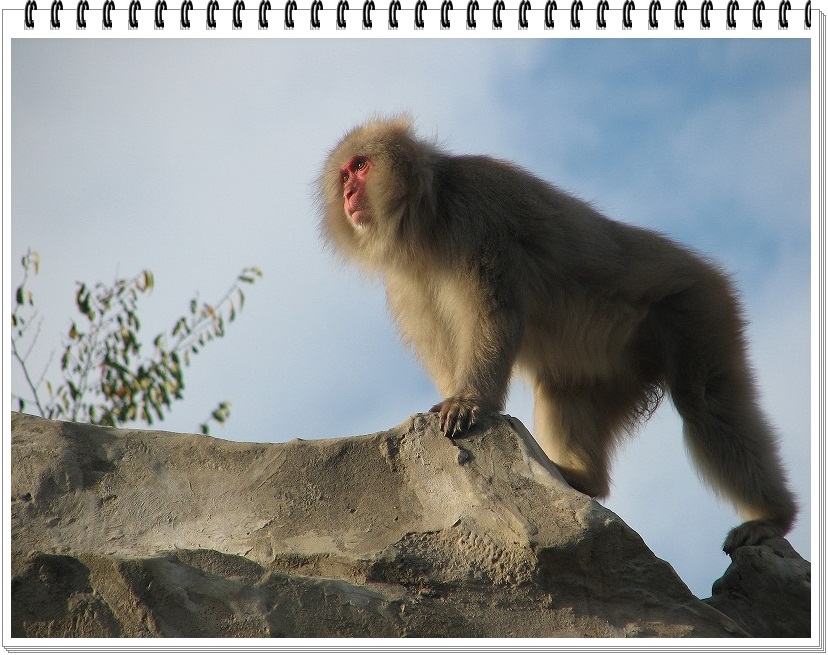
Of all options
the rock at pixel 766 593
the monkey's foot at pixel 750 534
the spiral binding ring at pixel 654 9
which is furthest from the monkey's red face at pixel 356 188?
the rock at pixel 766 593

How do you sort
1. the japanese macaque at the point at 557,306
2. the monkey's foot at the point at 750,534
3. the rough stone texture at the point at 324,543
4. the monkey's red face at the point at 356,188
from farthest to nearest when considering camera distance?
the monkey's red face at the point at 356,188 → the japanese macaque at the point at 557,306 → the monkey's foot at the point at 750,534 → the rough stone texture at the point at 324,543

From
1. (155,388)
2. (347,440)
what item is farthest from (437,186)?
(155,388)

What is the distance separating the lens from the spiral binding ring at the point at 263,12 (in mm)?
5363

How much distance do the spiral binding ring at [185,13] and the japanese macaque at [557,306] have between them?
2319 mm

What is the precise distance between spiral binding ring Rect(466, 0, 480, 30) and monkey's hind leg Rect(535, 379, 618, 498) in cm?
309

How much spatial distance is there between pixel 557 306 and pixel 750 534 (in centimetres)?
191

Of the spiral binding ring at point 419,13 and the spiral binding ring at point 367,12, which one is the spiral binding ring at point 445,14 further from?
the spiral binding ring at point 367,12

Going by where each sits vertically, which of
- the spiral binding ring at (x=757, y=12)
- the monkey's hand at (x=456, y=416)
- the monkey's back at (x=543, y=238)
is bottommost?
the monkey's hand at (x=456, y=416)

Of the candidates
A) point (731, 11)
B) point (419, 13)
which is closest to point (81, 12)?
point (419, 13)

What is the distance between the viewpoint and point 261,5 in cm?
536

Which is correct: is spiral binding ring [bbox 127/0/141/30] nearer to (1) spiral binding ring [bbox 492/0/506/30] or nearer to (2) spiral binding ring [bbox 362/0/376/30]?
(2) spiral binding ring [bbox 362/0/376/30]

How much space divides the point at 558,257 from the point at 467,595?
2739 mm

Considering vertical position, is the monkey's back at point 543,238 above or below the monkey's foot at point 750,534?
above

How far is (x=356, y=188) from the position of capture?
7.58 metres
